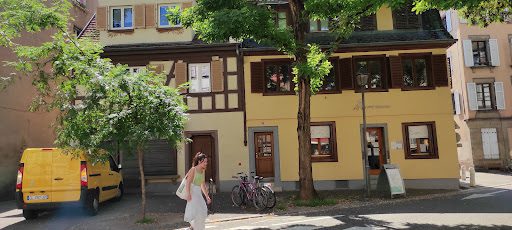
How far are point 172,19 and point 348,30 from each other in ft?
18.3

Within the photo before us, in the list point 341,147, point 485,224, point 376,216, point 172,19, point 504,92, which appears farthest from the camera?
point 504,92

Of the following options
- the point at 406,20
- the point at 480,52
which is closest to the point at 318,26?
the point at 406,20

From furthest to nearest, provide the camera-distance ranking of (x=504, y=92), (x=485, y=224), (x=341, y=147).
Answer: (x=504, y=92), (x=341, y=147), (x=485, y=224)

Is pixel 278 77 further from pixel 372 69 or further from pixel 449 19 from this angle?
pixel 449 19

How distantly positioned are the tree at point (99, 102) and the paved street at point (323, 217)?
4.46 feet

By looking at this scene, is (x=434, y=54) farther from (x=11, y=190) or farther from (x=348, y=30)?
(x=11, y=190)

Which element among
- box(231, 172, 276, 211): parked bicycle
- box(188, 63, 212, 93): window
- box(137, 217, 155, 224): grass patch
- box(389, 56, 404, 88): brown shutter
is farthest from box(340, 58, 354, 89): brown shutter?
box(137, 217, 155, 224): grass patch

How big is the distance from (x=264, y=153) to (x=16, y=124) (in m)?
11.2

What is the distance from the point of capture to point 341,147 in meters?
17.9

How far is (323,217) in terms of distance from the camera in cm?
1120

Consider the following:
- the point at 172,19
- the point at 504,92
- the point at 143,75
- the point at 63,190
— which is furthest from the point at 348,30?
the point at 504,92

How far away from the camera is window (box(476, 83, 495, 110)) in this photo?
93.3 ft

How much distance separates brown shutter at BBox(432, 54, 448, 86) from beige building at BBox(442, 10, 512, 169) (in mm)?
11599

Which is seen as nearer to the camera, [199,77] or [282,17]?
[199,77]
